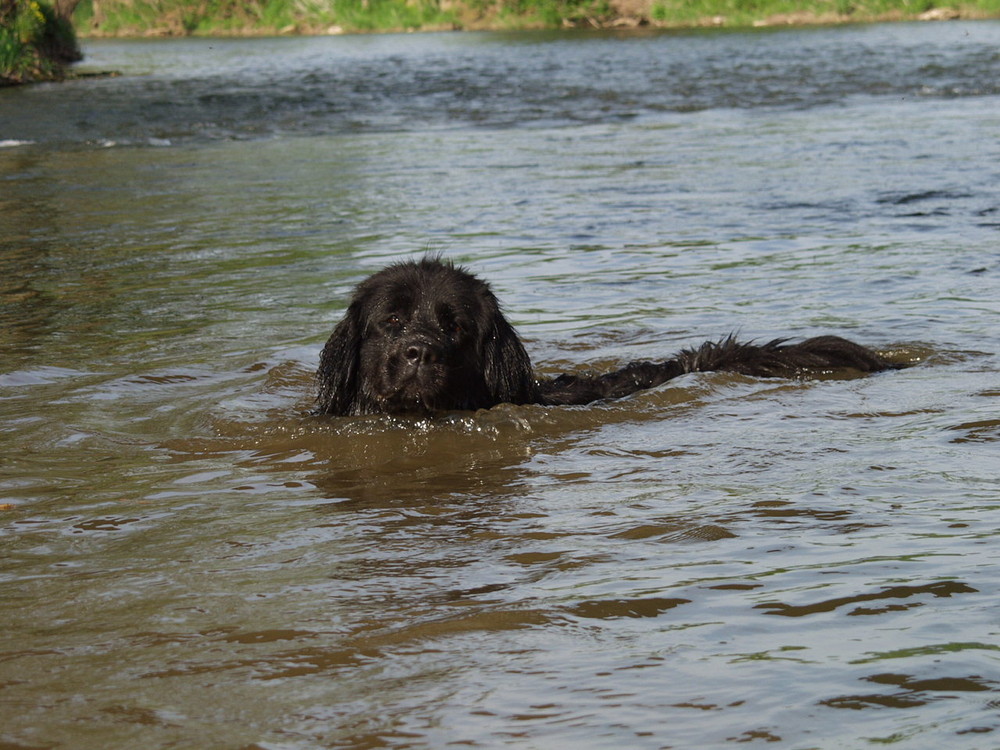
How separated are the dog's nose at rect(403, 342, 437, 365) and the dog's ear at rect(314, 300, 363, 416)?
14.2 inches

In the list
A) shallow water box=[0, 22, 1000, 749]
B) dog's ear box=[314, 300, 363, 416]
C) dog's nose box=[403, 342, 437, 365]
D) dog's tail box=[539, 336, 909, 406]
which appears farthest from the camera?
dog's tail box=[539, 336, 909, 406]

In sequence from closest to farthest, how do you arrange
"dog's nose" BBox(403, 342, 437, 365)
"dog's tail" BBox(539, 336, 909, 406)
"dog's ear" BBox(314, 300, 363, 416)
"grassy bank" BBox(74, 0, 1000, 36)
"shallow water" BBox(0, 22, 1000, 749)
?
1. "shallow water" BBox(0, 22, 1000, 749)
2. "dog's nose" BBox(403, 342, 437, 365)
3. "dog's ear" BBox(314, 300, 363, 416)
4. "dog's tail" BBox(539, 336, 909, 406)
5. "grassy bank" BBox(74, 0, 1000, 36)

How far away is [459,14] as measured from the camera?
70.2m

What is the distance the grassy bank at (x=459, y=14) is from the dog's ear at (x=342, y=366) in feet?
172

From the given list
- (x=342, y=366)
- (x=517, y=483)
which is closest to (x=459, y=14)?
(x=342, y=366)

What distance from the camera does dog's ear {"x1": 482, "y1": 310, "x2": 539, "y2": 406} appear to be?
19.8ft

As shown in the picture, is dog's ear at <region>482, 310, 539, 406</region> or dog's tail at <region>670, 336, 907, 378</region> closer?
dog's ear at <region>482, 310, 539, 406</region>

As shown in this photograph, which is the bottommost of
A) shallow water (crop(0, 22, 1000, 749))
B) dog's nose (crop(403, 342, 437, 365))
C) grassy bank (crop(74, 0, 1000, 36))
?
shallow water (crop(0, 22, 1000, 749))

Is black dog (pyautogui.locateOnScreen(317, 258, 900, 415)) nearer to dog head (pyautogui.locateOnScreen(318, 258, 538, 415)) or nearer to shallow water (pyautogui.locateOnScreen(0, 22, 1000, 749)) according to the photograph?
dog head (pyautogui.locateOnScreen(318, 258, 538, 415))

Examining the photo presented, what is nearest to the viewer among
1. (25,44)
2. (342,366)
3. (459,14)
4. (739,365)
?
(342,366)

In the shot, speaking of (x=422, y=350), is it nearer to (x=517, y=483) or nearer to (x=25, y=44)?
(x=517, y=483)

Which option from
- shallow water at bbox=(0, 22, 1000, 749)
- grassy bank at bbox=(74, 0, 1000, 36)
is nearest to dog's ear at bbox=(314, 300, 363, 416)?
shallow water at bbox=(0, 22, 1000, 749)

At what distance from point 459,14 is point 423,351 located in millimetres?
67276

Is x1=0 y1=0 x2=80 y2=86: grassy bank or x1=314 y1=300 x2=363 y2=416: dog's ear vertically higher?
x1=0 y1=0 x2=80 y2=86: grassy bank
